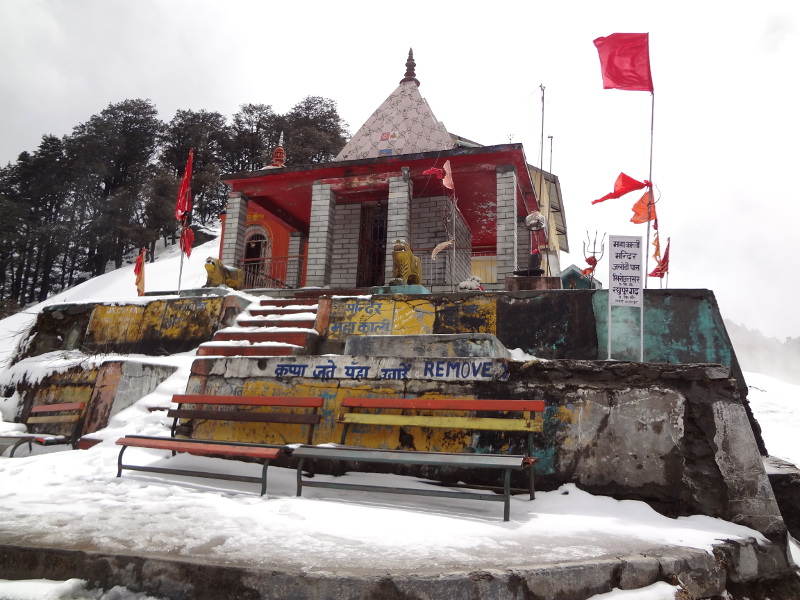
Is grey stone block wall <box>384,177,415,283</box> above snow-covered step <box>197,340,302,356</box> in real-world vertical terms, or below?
above

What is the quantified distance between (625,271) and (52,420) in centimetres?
788

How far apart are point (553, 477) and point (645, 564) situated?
172 cm

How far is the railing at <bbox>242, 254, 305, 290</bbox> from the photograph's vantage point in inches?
679

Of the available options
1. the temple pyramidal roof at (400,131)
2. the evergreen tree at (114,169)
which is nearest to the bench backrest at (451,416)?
the temple pyramidal roof at (400,131)

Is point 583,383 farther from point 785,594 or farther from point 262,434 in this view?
point 262,434

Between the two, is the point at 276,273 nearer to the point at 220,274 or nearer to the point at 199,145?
the point at 220,274

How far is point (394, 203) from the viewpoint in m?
13.1

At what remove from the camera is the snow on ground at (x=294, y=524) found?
112 inches

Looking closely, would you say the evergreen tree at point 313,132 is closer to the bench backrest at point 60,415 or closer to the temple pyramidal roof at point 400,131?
the temple pyramidal roof at point 400,131

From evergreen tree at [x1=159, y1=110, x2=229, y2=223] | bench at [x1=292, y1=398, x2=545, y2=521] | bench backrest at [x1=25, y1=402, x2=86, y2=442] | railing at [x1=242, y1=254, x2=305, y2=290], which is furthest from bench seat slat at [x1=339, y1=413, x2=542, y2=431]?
evergreen tree at [x1=159, y1=110, x2=229, y2=223]

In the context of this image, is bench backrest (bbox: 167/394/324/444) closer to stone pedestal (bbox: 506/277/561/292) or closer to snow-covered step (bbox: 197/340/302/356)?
snow-covered step (bbox: 197/340/302/356)

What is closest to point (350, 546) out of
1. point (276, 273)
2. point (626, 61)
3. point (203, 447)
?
point (203, 447)

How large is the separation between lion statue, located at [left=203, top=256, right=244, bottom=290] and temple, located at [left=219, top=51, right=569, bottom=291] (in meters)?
2.31

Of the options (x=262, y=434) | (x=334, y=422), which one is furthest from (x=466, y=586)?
(x=262, y=434)
